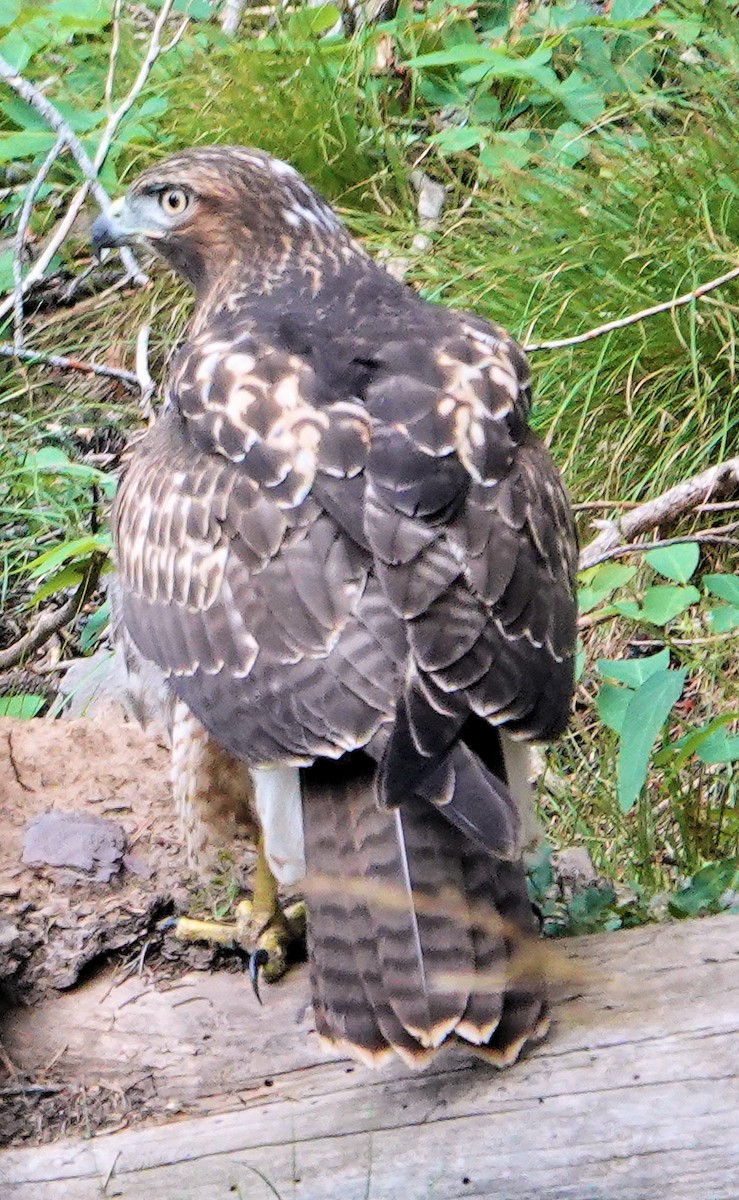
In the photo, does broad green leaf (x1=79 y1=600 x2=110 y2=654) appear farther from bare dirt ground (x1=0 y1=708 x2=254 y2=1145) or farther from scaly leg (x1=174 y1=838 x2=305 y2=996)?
scaly leg (x1=174 y1=838 x2=305 y2=996)

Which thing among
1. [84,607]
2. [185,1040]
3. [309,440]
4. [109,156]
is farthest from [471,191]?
[185,1040]

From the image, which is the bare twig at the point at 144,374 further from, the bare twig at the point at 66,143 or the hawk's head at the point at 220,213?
the hawk's head at the point at 220,213

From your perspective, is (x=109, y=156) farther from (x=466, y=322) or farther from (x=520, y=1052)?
(x=520, y=1052)

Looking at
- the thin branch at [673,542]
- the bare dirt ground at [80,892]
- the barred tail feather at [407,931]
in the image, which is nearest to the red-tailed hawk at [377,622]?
the barred tail feather at [407,931]

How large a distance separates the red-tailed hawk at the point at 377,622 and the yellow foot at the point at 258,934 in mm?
381

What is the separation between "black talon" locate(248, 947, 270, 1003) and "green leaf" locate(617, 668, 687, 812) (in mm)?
749

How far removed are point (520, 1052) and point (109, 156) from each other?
432 cm

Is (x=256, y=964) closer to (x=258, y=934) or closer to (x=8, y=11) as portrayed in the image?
(x=258, y=934)

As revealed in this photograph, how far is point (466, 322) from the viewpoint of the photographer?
3268 millimetres

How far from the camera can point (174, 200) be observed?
3764 mm

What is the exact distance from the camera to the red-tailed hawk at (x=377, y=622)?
246 cm

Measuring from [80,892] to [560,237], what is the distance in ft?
9.51

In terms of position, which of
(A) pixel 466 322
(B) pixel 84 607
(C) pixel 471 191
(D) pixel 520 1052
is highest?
(A) pixel 466 322

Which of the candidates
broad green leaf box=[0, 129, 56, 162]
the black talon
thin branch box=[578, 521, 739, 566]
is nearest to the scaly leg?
the black talon
